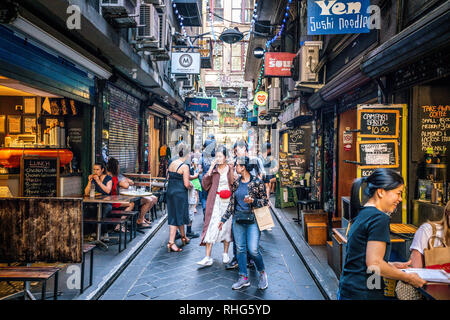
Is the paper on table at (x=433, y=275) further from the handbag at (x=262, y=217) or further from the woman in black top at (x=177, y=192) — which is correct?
the woman in black top at (x=177, y=192)

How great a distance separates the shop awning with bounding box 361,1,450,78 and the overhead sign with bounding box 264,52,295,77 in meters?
6.21

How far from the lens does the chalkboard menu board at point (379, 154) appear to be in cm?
485

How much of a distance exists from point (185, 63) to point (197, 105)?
589 cm

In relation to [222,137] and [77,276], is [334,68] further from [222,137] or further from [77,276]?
[222,137]

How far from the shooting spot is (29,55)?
18.9 feet

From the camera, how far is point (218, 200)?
5.92 m

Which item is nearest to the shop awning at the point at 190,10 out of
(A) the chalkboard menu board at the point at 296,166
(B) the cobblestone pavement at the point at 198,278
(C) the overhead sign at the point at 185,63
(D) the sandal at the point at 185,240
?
(C) the overhead sign at the point at 185,63

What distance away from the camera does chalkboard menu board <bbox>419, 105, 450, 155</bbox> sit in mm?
4785

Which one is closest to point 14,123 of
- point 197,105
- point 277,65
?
point 277,65

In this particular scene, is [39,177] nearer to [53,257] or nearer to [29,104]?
[53,257]
